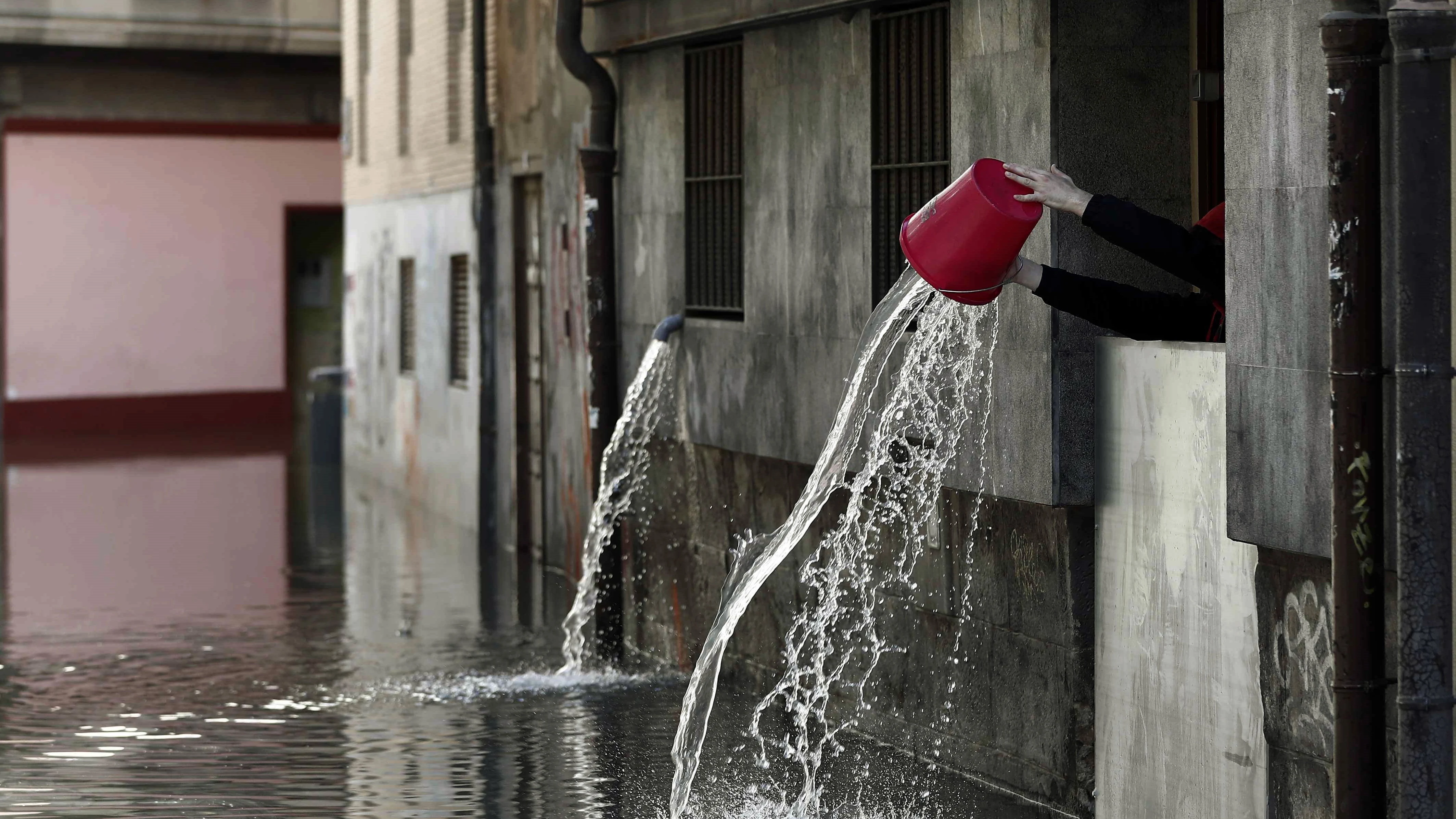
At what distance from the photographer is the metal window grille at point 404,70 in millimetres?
18625

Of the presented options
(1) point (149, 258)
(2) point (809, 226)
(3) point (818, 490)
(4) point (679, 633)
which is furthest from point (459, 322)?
(1) point (149, 258)

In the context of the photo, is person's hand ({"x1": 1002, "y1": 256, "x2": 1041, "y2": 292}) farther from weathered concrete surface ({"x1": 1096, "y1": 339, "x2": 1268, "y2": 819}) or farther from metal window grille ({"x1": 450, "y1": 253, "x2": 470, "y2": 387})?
metal window grille ({"x1": 450, "y1": 253, "x2": 470, "y2": 387})

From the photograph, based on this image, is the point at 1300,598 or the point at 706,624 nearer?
the point at 1300,598

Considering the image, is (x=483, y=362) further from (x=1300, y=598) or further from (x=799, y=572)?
(x=1300, y=598)

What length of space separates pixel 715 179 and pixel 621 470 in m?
1.71

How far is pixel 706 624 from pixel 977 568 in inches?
107

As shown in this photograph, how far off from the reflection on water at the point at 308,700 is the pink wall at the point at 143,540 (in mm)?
47

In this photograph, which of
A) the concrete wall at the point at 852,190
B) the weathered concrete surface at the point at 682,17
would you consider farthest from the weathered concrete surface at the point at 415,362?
the concrete wall at the point at 852,190

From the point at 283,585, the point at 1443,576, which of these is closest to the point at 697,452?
the point at 283,585

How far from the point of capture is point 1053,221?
7031mm

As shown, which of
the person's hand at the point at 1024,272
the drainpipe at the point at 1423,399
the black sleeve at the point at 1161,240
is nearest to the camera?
the drainpipe at the point at 1423,399

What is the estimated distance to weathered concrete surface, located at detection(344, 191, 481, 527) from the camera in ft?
53.9

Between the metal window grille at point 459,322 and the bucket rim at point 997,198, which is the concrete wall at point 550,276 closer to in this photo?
the metal window grille at point 459,322

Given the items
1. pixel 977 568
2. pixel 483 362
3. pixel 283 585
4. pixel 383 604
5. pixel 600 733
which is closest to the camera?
pixel 977 568
